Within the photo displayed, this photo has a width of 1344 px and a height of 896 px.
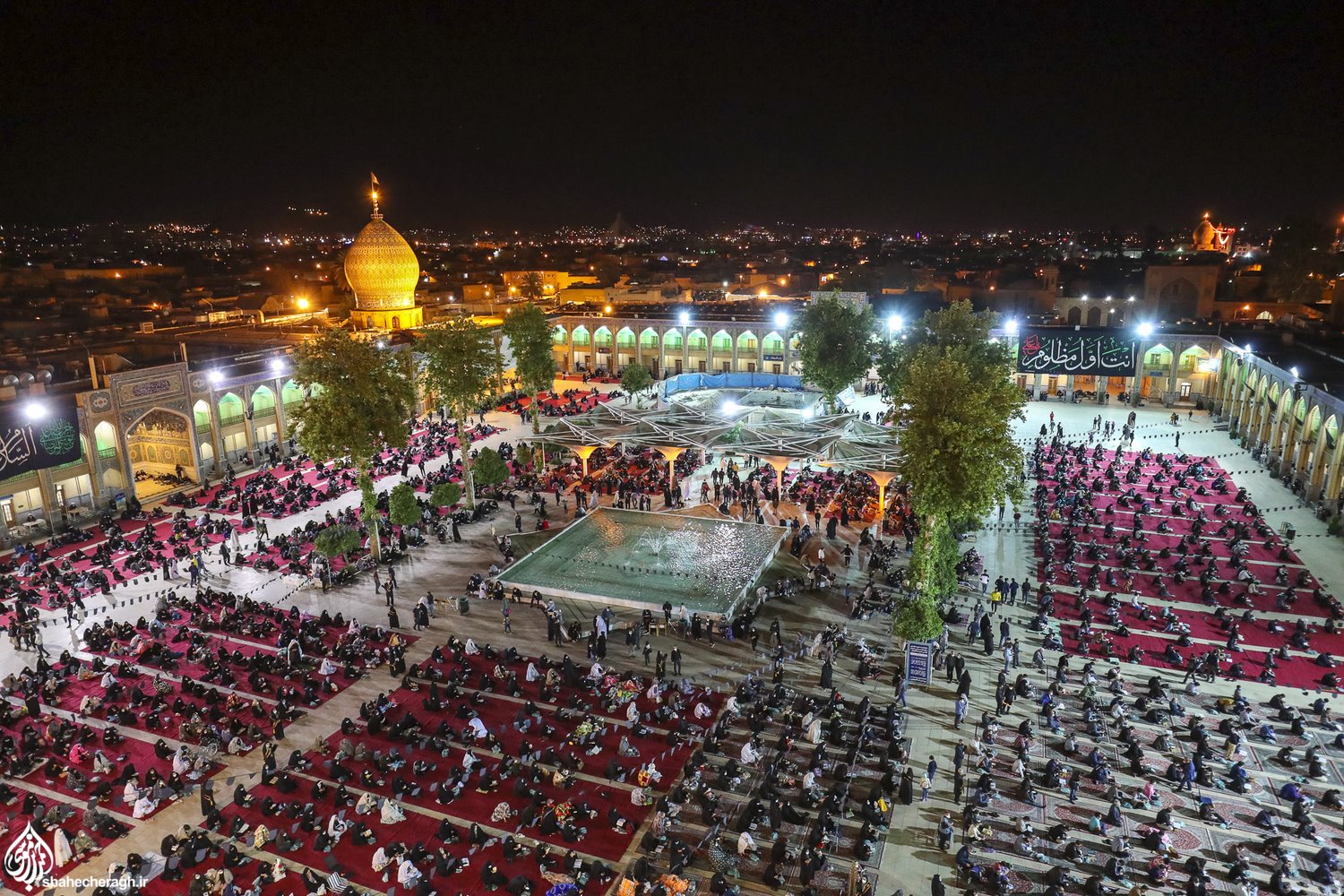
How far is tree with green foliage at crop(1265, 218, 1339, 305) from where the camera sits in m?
55.2

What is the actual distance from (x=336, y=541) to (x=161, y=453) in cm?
1611

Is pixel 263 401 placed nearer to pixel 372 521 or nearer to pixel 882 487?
pixel 372 521

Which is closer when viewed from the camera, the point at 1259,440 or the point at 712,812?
the point at 712,812

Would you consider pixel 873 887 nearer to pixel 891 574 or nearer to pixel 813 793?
pixel 813 793

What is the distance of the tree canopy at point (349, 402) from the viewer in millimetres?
24234

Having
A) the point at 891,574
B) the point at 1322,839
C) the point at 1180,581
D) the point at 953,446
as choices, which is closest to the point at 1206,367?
the point at 1180,581

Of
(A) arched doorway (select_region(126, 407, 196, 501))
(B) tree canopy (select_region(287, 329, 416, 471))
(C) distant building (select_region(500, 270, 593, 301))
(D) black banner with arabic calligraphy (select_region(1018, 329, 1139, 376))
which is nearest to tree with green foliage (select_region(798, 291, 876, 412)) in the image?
(D) black banner with arabic calligraphy (select_region(1018, 329, 1139, 376))

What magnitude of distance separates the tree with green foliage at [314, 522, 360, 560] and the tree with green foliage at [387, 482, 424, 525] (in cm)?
160

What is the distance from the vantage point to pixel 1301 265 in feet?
181

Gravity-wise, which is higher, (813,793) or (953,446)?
(953,446)

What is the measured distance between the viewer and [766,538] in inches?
1000

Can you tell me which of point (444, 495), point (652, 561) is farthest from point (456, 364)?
point (652, 561)

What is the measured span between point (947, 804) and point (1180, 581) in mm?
13170

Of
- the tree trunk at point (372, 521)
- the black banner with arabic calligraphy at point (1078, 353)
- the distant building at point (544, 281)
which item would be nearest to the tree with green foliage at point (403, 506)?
the tree trunk at point (372, 521)
